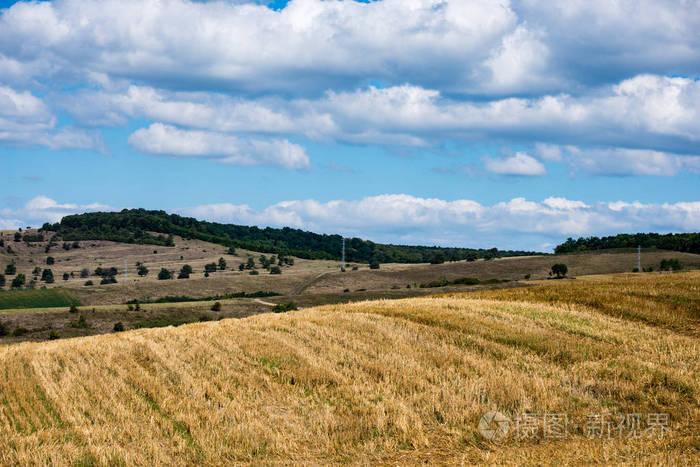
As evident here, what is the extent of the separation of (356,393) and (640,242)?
6693 inches

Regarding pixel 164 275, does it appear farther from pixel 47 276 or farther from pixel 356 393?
pixel 356 393

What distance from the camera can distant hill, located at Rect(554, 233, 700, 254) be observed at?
14812cm

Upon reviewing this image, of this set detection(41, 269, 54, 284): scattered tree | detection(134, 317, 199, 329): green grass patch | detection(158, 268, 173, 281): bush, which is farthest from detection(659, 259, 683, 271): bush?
detection(41, 269, 54, 284): scattered tree

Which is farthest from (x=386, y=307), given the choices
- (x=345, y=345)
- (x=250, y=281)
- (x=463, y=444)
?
(x=250, y=281)

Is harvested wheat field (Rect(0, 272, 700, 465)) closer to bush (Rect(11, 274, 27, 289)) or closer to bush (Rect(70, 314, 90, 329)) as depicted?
bush (Rect(70, 314, 90, 329))

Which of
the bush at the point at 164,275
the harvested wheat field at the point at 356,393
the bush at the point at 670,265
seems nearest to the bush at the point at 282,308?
the harvested wheat field at the point at 356,393

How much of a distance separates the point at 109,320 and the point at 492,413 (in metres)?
79.3

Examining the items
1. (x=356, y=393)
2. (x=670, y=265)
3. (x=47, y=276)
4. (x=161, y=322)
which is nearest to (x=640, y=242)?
(x=670, y=265)

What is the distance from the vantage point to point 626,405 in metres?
14.7

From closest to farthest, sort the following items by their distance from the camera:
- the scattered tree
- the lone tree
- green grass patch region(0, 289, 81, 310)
Answer: 1. green grass patch region(0, 289, 81, 310)
2. the lone tree
3. the scattered tree

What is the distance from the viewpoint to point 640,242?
168375mm

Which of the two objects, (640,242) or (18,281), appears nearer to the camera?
(18,281)

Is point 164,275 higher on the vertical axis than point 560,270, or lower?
lower

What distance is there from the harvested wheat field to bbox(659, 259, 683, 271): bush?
98.2 m
